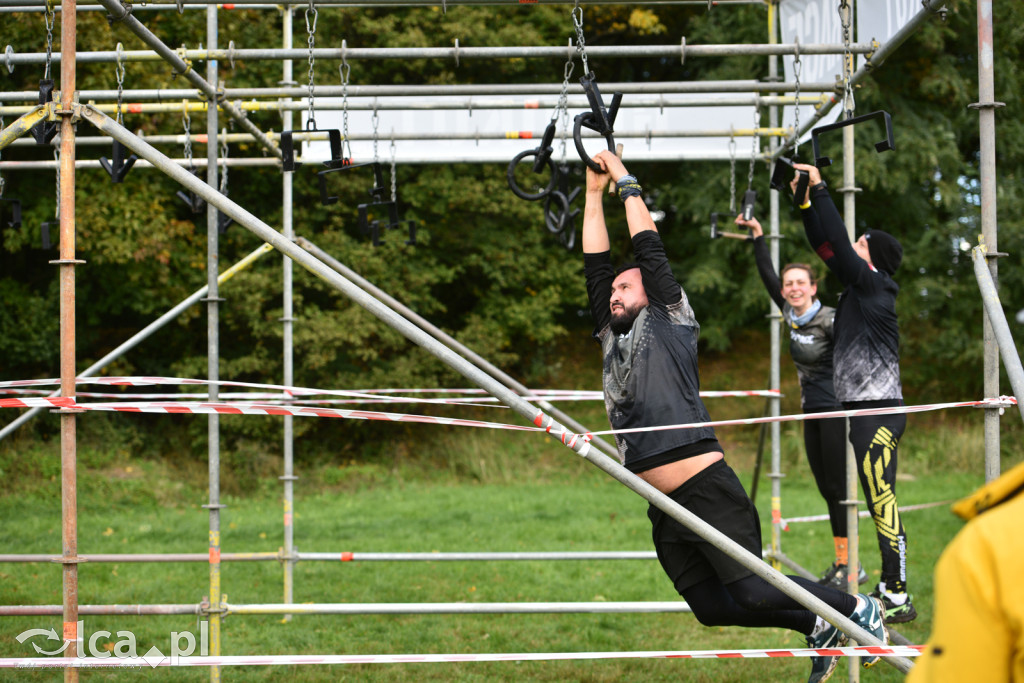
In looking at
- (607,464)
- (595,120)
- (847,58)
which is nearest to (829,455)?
(847,58)

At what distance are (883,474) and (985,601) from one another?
300 cm

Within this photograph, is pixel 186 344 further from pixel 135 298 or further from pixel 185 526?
pixel 185 526

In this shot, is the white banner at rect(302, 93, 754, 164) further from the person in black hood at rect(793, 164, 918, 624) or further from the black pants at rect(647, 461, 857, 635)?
the black pants at rect(647, 461, 857, 635)

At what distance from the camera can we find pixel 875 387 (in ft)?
12.7

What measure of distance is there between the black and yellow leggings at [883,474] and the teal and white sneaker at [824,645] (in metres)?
0.58

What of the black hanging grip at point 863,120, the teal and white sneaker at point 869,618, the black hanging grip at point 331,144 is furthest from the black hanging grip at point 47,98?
the teal and white sneaker at point 869,618

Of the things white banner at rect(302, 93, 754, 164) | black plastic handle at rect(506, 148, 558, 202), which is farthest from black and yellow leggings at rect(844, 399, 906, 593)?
white banner at rect(302, 93, 754, 164)

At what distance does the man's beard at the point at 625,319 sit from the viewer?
2.96 m

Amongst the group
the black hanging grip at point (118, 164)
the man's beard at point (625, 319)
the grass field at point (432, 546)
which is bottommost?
the grass field at point (432, 546)

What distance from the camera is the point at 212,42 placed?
443cm

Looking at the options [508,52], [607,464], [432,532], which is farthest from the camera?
[432,532]

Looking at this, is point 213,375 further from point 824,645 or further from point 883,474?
point 883,474

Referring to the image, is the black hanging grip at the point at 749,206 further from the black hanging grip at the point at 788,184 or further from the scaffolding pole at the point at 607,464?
the scaffolding pole at the point at 607,464

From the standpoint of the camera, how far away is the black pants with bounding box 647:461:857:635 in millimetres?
2771
